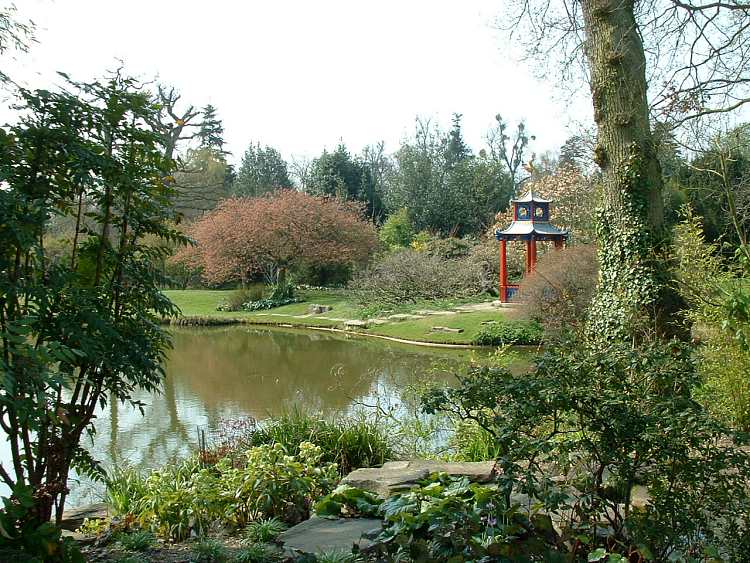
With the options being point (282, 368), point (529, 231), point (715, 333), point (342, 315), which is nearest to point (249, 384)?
point (282, 368)

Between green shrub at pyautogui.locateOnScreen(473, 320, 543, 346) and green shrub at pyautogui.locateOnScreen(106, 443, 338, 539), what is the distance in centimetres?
1038

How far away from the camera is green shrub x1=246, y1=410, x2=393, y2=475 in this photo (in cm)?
514

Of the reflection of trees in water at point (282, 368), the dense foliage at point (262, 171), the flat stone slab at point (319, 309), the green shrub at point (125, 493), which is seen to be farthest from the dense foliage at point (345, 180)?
the green shrub at point (125, 493)

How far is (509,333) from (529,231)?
4530mm

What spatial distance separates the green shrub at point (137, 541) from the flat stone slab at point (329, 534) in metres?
0.65

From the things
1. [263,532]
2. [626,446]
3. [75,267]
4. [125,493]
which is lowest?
[125,493]

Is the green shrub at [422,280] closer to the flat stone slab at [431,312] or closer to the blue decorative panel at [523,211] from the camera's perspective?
the flat stone slab at [431,312]

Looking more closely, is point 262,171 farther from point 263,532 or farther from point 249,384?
point 263,532

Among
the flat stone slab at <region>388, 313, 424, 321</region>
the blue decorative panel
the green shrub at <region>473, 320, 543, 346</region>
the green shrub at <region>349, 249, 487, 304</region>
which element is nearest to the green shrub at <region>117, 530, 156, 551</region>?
the green shrub at <region>473, 320, 543, 346</region>

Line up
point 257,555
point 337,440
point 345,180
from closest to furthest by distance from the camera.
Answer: point 257,555
point 337,440
point 345,180

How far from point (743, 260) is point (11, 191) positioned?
16.7 ft

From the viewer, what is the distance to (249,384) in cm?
1162

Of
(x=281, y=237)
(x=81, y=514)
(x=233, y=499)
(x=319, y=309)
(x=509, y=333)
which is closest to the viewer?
(x=233, y=499)

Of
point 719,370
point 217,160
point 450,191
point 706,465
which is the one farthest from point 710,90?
point 217,160
